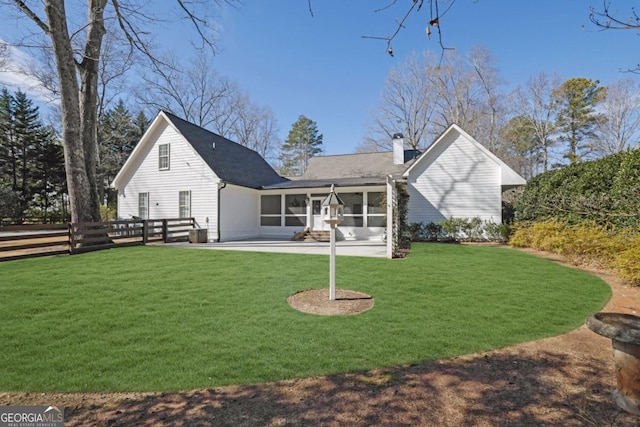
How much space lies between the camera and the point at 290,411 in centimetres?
235

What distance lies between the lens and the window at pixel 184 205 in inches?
585

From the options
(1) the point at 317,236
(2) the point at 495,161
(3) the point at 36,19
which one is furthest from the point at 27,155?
(2) the point at 495,161

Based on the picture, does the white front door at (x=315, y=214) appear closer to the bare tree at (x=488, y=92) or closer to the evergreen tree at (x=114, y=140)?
the bare tree at (x=488, y=92)

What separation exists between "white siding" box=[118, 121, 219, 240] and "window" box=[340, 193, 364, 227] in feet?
21.1

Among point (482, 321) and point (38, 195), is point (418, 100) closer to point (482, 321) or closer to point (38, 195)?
point (482, 321)

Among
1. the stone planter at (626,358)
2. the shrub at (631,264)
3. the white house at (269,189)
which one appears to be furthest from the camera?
the white house at (269,189)

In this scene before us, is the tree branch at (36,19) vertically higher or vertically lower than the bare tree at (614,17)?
higher

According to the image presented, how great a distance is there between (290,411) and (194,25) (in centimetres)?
1177

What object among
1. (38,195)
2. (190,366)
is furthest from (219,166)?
(38,195)

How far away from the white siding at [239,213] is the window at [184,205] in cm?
208

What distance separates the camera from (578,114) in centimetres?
2483

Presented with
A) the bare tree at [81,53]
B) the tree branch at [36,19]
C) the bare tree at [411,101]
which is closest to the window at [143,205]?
the bare tree at [81,53]

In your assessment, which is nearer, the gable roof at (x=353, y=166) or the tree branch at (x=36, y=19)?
the tree branch at (x=36, y=19)

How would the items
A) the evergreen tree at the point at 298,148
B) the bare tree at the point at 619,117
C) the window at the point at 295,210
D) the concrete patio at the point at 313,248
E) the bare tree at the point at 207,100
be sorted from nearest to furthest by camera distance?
1. the concrete patio at the point at 313,248
2. the window at the point at 295,210
3. the bare tree at the point at 619,117
4. the bare tree at the point at 207,100
5. the evergreen tree at the point at 298,148
